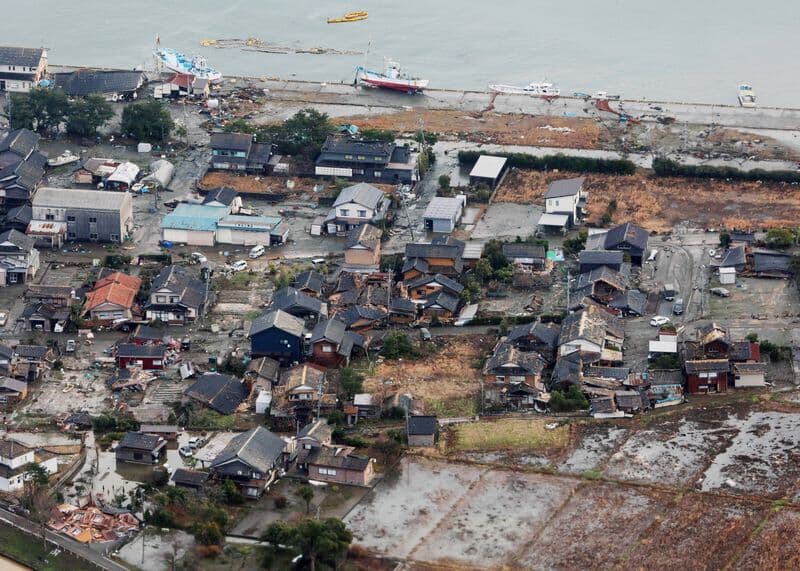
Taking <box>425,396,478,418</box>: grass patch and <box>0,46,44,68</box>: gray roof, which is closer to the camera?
<box>425,396,478,418</box>: grass patch

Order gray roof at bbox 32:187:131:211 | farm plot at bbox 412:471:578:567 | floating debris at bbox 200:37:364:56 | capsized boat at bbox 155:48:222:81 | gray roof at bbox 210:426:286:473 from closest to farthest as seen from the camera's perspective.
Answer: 1. farm plot at bbox 412:471:578:567
2. gray roof at bbox 210:426:286:473
3. gray roof at bbox 32:187:131:211
4. capsized boat at bbox 155:48:222:81
5. floating debris at bbox 200:37:364:56

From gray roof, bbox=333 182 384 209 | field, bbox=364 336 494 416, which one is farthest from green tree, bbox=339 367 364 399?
gray roof, bbox=333 182 384 209

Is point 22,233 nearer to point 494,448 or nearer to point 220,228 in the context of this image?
point 220,228

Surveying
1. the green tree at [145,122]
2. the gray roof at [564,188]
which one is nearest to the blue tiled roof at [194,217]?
the green tree at [145,122]

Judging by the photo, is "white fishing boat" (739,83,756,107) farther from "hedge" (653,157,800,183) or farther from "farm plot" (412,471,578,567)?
"farm plot" (412,471,578,567)

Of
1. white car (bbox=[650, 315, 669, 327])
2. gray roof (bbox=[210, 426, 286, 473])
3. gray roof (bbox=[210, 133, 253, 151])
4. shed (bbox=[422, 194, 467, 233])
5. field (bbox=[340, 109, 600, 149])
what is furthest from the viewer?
field (bbox=[340, 109, 600, 149])

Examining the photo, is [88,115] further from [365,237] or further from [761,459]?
[761,459]
